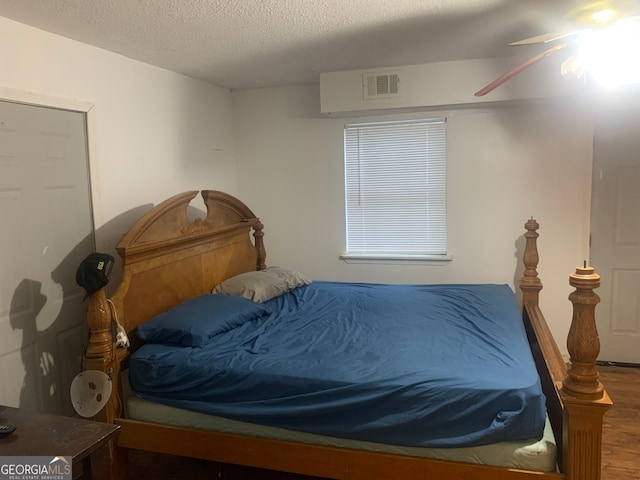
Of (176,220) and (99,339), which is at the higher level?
(176,220)

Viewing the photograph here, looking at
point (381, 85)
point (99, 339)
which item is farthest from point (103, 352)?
point (381, 85)

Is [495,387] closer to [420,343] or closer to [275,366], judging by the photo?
[420,343]

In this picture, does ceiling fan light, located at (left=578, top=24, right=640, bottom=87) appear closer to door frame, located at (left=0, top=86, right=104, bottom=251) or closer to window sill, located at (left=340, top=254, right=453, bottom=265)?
window sill, located at (left=340, top=254, right=453, bottom=265)

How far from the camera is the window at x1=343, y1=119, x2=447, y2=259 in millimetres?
3891

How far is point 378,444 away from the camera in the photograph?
6.71 feet

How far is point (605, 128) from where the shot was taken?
359 centimetres

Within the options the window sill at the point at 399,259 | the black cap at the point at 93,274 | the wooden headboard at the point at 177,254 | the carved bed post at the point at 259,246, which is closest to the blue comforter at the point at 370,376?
the wooden headboard at the point at 177,254

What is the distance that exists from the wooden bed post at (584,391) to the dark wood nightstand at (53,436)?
1.64 meters

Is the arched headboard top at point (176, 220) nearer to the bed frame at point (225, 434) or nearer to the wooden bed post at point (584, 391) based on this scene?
the bed frame at point (225, 434)

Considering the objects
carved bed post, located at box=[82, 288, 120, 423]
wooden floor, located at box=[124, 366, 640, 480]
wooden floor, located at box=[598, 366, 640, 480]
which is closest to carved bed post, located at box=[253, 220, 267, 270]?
wooden floor, located at box=[124, 366, 640, 480]

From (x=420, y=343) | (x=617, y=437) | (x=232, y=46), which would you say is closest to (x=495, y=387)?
(x=420, y=343)

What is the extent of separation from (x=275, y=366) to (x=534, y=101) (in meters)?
2.63

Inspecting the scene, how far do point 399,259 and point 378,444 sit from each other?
7.09 ft

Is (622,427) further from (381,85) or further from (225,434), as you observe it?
(381,85)
